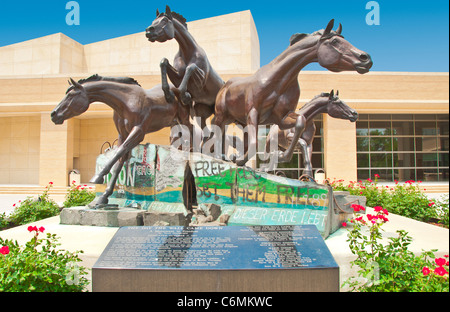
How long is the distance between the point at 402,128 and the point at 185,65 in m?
19.3

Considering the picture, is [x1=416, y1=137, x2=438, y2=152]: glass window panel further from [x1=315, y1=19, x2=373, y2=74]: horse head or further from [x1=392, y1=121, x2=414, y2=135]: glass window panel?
[x1=315, y1=19, x2=373, y2=74]: horse head

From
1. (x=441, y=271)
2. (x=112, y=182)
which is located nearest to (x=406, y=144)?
(x=112, y=182)

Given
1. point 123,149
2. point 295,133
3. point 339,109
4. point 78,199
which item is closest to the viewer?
point 295,133

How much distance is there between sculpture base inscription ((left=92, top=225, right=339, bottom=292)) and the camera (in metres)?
2.88

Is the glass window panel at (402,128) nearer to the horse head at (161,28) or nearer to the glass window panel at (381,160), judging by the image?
the glass window panel at (381,160)

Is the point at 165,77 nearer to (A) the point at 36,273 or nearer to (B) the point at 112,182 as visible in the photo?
(B) the point at 112,182

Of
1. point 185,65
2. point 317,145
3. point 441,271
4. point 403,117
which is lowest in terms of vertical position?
point 441,271

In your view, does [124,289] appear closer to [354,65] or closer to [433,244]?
[354,65]

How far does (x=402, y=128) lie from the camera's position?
69.0 feet

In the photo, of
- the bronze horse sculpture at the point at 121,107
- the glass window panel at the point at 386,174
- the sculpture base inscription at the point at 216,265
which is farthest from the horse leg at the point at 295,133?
the glass window panel at the point at 386,174

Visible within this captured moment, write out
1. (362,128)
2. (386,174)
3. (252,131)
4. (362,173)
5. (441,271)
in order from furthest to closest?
(362,128) < (386,174) < (362,173) < (252,131) < (441,271)

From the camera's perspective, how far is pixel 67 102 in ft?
18.3

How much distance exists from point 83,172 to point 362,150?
18.6 metres
